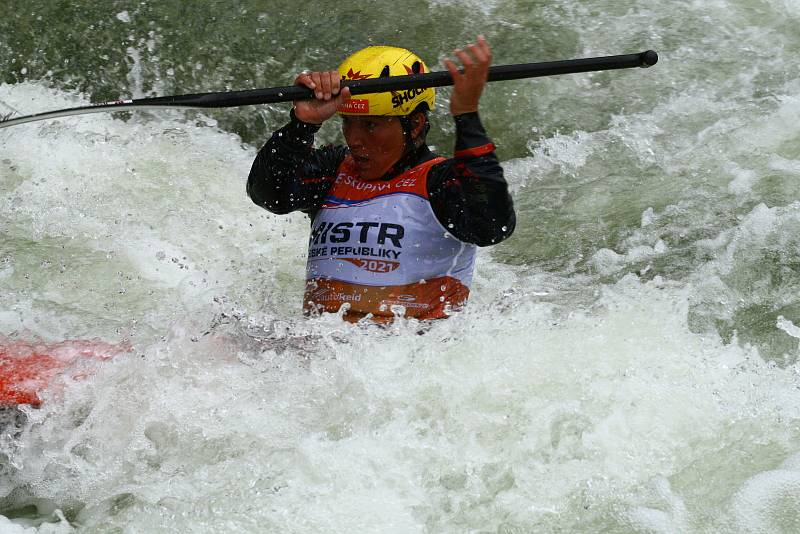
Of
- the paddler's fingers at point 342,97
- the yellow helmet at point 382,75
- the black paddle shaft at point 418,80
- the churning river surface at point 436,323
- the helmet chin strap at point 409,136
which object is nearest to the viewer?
the black paddle shaft at point 418,80

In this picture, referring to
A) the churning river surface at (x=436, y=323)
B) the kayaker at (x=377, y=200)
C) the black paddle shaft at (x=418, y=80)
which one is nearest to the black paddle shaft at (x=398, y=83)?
the black paddle shaft at (x=418, y=80)

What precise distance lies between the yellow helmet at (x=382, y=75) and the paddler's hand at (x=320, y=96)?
8cm

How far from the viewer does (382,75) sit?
3703 millimetres

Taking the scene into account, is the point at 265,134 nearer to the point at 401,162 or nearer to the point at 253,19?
the point at 253,19

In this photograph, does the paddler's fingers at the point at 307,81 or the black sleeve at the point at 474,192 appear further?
the paddler's fingers at the point at 307,81

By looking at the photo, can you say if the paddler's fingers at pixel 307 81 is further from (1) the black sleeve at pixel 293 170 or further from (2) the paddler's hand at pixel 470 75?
(2) the paddler's hand at pixel 470 75

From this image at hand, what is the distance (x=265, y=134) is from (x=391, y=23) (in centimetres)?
120

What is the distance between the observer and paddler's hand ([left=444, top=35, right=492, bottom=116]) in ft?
10.5

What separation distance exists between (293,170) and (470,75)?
3.02 ft

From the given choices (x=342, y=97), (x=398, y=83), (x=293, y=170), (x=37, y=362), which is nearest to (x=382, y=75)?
(x=342, y=97)

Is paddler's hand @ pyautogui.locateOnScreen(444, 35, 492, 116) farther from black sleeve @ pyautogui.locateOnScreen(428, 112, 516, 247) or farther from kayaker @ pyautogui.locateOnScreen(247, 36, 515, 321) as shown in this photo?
kayaker @ pyautogui.locateOnScreen(247, 36, 515, 321)

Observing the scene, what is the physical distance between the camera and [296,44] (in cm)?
682

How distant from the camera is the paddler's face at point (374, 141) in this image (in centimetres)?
376

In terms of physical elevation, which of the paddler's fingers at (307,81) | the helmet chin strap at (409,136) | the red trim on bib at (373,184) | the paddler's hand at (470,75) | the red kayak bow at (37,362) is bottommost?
the red kayak bow at (37,362)
